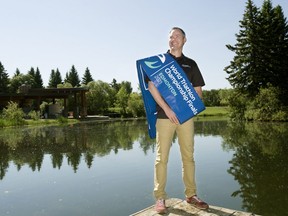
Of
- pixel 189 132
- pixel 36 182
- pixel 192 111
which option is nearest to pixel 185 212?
pixel 189 132

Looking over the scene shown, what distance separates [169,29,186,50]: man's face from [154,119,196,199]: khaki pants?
842mm

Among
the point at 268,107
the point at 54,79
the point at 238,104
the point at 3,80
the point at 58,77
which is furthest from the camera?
the point at 58,77

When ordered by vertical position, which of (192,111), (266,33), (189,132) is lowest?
(189,132)

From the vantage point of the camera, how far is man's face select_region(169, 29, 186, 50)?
11.2 feet

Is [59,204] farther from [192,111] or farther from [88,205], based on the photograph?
[192,111]

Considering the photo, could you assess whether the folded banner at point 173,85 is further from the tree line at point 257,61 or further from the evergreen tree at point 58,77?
the evergreen tree at point 58,77

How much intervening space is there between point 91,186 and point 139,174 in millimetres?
1336

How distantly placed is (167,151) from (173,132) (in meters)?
0.22

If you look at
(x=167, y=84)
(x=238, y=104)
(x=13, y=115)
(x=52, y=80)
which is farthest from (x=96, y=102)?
(x=167, y=84)

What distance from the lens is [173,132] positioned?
3398mm

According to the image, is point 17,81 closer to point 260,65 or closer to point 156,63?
point 260,65

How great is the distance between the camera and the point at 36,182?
6.29 meters

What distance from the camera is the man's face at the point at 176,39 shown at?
3.41m

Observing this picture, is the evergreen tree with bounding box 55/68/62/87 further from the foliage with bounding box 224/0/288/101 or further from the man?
the man
